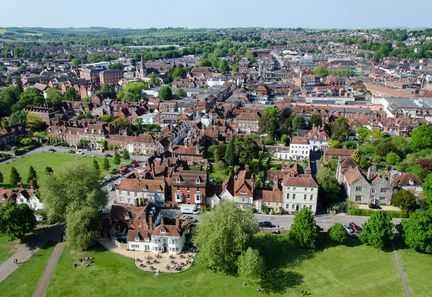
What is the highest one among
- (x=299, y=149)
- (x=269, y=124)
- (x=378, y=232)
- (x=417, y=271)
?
(x=269, y=124)

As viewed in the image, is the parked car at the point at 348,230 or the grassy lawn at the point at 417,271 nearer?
the grassy lawn at the point at 417,271

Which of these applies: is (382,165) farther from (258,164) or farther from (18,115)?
(18,115)

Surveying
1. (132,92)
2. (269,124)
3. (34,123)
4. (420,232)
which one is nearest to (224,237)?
(420,232)

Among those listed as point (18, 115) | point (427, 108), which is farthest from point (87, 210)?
point (427, 108)

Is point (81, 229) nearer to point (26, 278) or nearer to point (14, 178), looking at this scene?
point (26, 278)

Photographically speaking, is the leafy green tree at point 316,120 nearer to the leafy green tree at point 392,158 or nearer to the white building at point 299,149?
the white building at point 299,149

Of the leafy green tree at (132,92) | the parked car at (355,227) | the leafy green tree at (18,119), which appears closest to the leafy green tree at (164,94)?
the leafy green tree at (132,92)

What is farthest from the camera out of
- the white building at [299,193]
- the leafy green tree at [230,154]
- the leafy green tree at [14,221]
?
the leafy green tree at [230,154]
